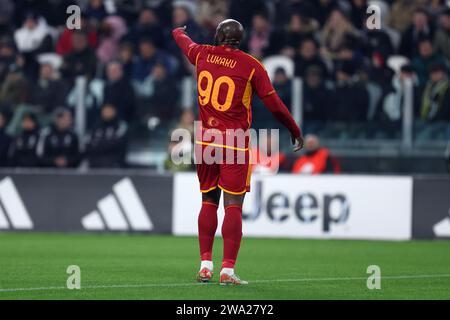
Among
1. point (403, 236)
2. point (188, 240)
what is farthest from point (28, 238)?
point (403, 236)

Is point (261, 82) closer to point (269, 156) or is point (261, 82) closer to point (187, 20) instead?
point (269, 156)

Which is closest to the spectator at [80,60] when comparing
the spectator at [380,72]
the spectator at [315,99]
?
the spectator at [315,99]

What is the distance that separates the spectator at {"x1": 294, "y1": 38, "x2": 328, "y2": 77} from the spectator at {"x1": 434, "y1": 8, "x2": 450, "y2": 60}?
197cm

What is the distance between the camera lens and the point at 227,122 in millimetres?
10891

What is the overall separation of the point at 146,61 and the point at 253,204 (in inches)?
165

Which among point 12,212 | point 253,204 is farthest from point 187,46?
point 12,212

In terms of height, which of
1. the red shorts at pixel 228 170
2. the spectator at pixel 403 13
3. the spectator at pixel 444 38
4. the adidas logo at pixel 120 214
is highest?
the spectator at pixel 403 13

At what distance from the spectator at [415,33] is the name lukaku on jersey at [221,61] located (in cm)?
1018

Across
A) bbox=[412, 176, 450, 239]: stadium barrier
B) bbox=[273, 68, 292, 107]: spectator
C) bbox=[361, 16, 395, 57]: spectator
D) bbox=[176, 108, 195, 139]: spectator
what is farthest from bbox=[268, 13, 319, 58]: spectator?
bbox=[412, 176, 450, 239]: stadium barrier

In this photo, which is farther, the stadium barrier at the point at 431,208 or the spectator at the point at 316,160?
the spectator at the point at 316,160

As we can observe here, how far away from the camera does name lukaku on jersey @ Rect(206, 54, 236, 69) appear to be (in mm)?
10867

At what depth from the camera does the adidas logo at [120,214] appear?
18938 mm

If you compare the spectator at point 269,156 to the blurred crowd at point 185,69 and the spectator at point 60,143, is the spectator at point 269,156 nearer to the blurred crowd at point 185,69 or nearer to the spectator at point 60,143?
the blurred crowd at point 185,69

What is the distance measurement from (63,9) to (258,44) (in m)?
4.39
